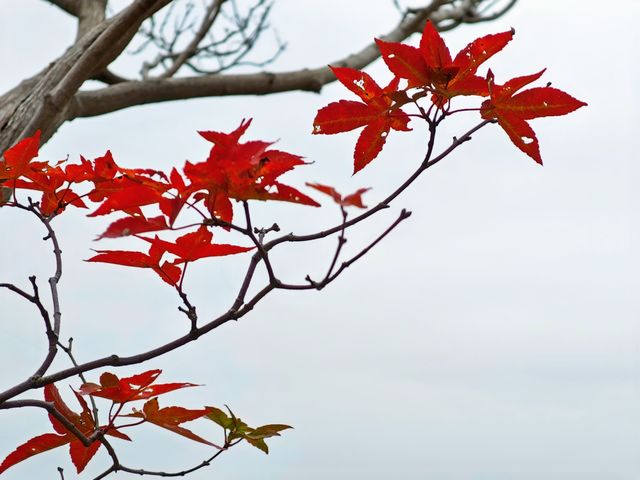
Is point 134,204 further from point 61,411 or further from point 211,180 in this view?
point 61,411

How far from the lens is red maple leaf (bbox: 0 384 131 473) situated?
34.7 inches

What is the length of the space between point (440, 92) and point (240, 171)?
236mm

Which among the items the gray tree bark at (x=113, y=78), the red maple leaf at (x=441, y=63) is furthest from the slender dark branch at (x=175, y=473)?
the gray tree bark at (x=113, y=78)

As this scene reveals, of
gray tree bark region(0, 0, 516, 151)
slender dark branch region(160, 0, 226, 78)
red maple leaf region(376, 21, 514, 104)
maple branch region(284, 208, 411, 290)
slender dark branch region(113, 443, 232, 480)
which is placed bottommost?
slender dark branch region(113, 443, 232, 480)

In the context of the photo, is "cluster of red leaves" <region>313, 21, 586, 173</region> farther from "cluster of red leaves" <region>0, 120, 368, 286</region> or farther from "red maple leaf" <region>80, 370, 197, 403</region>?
"red maple leaf" <region>80, 370, 197, 403</region>

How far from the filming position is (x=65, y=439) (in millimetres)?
900

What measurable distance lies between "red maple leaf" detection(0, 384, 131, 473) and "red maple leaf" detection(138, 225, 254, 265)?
24 centimetres

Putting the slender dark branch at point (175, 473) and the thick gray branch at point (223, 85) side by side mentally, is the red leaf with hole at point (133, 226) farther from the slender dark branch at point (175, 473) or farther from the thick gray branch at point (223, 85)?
the thick gray branch at point (223, 85)

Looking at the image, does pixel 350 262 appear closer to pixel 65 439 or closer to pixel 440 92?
pixel 440 92

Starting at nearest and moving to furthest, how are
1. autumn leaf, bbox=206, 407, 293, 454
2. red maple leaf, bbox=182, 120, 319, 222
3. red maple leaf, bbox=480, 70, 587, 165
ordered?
red maple leaf, bbox=182, 120, 319, 222
red maple leaf, bbox=480, 70, 587, 165
autumn leaf, bbox=206, 407, 293, 454

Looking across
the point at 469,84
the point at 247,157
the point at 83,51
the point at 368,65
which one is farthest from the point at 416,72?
the point at 368,65

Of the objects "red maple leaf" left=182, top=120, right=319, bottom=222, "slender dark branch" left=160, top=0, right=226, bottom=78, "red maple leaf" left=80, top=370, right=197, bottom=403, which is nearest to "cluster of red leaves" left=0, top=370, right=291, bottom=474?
"red maple leaf" left=80, top=370, right=197, bottom=403

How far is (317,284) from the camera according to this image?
2.47 ft

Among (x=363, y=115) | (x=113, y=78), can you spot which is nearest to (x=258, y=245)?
(x=363, y=115)
